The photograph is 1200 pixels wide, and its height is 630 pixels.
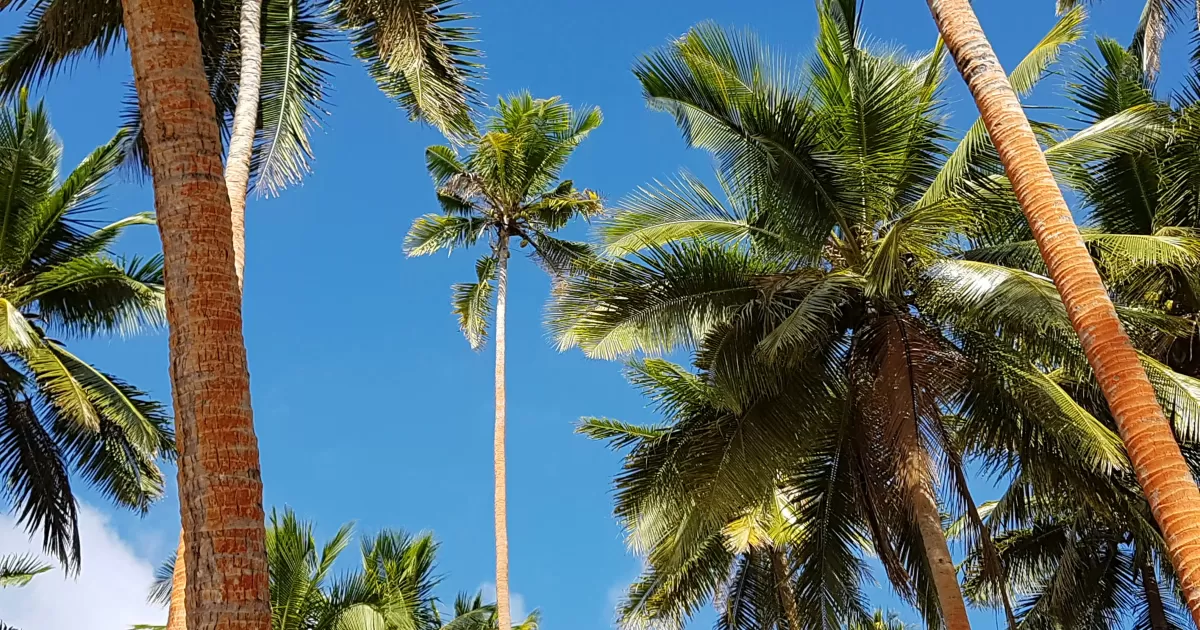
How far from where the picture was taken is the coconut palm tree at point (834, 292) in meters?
11.1

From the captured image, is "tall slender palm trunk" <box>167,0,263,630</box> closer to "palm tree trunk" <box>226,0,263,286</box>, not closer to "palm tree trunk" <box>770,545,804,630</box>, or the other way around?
"palm tree trunk" <box>226,0,263,286</box>

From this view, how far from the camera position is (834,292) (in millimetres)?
A: 11500

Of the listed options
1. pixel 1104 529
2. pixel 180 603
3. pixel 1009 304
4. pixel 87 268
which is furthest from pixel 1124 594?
pixel 87 268

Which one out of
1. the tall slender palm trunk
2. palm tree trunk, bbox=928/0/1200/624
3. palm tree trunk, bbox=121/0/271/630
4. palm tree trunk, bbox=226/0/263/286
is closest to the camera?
palm tree trunk, bbox=121/0/271/630

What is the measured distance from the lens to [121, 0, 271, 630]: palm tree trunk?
438 centimetres

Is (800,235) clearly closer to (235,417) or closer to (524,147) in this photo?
(235,417)

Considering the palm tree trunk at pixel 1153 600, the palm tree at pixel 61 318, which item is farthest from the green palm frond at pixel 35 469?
the palm tree trunk at pixel 1153 600

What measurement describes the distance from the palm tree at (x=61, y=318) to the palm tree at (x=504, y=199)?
20.5 feet

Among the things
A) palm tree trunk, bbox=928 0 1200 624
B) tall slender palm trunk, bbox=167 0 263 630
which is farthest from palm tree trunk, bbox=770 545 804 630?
tall slender palm trunk, bbox=167 0 263 630

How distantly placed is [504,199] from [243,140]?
10825mm

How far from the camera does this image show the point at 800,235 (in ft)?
38.8

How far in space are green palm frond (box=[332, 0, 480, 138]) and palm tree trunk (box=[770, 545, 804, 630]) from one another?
7.47 meters

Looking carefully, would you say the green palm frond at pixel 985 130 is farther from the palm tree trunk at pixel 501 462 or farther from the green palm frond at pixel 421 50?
the palm tree trunk at pixel 501 462

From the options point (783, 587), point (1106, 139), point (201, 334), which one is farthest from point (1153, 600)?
point (201, 334)
